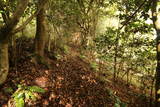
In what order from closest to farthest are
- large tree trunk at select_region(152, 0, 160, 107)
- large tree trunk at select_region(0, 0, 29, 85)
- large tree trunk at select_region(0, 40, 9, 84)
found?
large tree trunk at select_region(152, 0, 160, 107) < large tree trunk at select_region(0, 0, 29, 85) < large tree trunk at select_region(0, 40, 9, 84)

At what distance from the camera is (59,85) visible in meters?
5.68

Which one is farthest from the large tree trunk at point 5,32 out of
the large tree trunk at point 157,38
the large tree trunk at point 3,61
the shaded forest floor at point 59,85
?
the large tree trunk at point 157,38

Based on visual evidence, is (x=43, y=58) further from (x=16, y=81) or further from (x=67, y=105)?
(x=67, y=105)

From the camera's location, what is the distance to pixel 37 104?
451cm

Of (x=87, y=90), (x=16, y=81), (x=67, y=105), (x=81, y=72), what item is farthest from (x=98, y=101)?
(x=16, y=81)

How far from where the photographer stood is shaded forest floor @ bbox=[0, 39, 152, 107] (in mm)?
4873

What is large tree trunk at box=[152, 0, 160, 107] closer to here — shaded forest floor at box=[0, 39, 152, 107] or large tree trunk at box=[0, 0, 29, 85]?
shaded forest floor at box=[0, 39, 152, 107]

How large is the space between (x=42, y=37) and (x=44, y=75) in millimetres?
1587

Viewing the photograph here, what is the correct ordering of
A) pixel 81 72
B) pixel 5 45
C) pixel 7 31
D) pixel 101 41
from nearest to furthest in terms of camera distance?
pixel 7 31
pixel 5 45
pixel 101 41
pixel 81 72

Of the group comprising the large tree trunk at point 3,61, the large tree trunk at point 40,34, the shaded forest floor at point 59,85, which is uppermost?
the large tree trunk at point 40,34

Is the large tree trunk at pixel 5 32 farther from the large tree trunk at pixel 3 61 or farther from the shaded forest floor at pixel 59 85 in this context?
the shaded forest floor at pixel 59 85

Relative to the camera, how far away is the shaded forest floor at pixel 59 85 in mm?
4873

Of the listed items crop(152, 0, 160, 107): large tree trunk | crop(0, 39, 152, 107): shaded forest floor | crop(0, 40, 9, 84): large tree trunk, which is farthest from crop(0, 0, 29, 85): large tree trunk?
crop(152, 0, 160, 107): large tree trunk

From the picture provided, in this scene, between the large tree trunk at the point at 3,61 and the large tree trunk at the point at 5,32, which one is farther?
the large tree trunk at the point at 3,61
